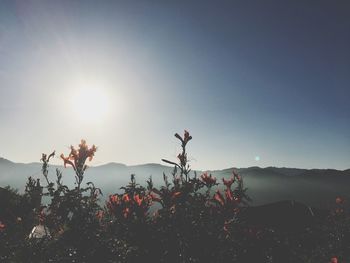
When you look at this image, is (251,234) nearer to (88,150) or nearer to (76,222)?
(76,222)

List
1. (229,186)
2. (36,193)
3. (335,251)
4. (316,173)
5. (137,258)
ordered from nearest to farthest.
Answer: (137,258) < (229,186) < (36,193) < (335,251) < (316,173)

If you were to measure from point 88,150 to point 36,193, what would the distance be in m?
1.89

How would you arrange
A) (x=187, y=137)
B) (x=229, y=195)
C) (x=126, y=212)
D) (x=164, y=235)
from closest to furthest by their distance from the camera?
(x=164, y=235) → (x=126, y=212) → (x=229, y=195) → (x=187, y=137)

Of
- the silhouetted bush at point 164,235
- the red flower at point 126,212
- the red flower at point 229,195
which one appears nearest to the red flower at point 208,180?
the silhouetted bush at point 164,235

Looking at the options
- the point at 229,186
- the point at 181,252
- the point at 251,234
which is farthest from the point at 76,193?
the point at 251,234

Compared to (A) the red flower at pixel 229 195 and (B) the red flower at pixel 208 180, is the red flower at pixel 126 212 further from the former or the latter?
(B) the red flower at pixel 208 180

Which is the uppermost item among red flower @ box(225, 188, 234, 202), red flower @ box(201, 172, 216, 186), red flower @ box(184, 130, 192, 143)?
red flower @ box(184, 130, 192, 143)

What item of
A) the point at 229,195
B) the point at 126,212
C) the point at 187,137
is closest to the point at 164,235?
the point at 126,212

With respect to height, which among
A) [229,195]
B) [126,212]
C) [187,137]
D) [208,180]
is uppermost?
[187,137]

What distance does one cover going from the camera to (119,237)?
4.09m

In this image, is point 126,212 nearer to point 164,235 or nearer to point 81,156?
point 164,235

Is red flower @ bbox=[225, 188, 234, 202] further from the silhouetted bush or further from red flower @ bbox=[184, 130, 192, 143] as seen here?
red flower @ bbox=[184, 130, 192, 143]

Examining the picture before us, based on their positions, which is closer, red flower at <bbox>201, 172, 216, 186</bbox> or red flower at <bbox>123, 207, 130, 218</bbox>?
red flower at <bbox>123, 207, 130, 218</bbox>

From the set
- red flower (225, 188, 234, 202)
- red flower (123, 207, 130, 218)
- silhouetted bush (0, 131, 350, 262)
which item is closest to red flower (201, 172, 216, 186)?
silhouetted bush (0, 131, 350, 262)
